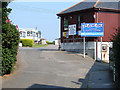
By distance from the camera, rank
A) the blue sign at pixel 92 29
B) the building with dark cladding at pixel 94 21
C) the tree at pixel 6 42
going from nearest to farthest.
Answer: the tree at pixel 6 42, the blue sign at pixel 92 29, the building with dark cladding at pixel 94 21

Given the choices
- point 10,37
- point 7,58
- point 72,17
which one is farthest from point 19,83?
point 72,17

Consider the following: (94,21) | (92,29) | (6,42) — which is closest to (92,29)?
(92,29)

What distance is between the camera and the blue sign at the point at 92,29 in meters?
18.5

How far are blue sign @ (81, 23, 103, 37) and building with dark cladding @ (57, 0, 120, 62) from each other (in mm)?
1202

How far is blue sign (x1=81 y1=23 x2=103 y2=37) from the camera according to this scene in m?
18.5

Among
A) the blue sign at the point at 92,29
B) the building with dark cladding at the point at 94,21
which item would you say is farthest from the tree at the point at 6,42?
the building with dark cladding at the point at 94,21

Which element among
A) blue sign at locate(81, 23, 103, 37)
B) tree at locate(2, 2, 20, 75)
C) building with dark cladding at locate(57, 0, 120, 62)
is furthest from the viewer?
building with dark cladding at locate(57, 0, 120, 62)

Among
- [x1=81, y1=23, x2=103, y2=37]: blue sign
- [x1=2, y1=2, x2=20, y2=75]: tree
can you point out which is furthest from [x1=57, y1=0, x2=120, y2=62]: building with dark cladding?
[x1=2, y1=2, x2=20, y2=75]: tree

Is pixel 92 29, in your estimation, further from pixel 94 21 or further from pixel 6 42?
pixel 6 42

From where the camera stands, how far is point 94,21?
1997 centimetres

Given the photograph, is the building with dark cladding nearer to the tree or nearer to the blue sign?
the blue sign

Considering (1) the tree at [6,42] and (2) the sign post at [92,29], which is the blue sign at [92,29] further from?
(1) the tree at [6,42]

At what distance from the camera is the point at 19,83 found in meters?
8.47

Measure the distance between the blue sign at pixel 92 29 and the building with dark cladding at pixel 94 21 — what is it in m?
1.20
